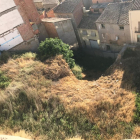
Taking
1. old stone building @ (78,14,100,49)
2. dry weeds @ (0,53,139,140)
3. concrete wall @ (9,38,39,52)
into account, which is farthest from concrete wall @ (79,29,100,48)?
concrete wall @ (9,38,39,52)

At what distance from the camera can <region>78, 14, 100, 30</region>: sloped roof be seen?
24.2 m

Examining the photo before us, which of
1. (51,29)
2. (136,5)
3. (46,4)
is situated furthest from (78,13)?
(46,4)

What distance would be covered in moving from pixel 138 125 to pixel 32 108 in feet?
25.0

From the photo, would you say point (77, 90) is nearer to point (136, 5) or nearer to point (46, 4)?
point (136, 5)

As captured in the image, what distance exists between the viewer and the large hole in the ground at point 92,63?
20078 mm

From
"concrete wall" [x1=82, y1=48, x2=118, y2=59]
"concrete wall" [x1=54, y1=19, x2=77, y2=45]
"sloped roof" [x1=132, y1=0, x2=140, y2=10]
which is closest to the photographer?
"sloped roof" [x1=132, y1=0, x2=140, y2=10]

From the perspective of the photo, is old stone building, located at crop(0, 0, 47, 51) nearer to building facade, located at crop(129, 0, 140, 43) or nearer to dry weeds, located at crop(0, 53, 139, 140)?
dry weeds, located at crop(0, 53, 139, 140)

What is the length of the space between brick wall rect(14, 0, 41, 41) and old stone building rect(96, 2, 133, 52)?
31.0 feet

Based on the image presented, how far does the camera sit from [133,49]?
62.8ft

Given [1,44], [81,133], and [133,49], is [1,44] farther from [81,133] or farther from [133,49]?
[133,49]

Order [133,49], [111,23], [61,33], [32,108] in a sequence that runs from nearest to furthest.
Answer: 1. [32,108]
2. [133,49]
3. [111,23]
4. [61,33]

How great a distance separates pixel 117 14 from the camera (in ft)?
67.7

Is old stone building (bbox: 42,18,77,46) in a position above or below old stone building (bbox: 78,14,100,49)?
above

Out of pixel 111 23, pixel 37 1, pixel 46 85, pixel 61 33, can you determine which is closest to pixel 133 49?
pixel 111 23
